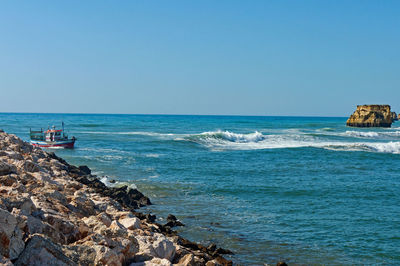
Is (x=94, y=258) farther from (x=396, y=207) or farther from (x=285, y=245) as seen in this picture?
(x=396, y=207)

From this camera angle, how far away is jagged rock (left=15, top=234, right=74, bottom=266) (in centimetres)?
429

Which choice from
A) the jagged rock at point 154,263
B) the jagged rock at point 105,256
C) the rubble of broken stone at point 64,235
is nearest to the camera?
the rubble of broken stone at point 64,235

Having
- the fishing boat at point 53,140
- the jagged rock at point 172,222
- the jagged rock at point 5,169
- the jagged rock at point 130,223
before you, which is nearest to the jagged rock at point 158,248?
the jagged rock at point 130,223

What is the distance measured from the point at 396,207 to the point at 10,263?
1498 cm

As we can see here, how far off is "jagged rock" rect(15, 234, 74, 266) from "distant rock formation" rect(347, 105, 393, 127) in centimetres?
9393

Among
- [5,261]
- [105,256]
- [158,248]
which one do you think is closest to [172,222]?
[158,248]

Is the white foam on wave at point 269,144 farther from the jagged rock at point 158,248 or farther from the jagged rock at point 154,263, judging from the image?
the jagged rock at point 154,263

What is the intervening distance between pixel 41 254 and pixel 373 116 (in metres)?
94.7

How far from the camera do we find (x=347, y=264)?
1003 cm

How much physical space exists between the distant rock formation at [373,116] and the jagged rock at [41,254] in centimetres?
9393

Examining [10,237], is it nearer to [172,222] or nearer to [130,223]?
[130,223]

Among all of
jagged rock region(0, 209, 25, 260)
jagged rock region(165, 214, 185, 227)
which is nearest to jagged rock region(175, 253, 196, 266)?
jagged rock region(0, 209, 25, 260)

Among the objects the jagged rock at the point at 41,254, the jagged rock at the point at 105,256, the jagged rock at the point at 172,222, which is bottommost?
the jagged rock at the point at 172,222

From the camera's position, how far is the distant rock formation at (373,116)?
89.8 meters
